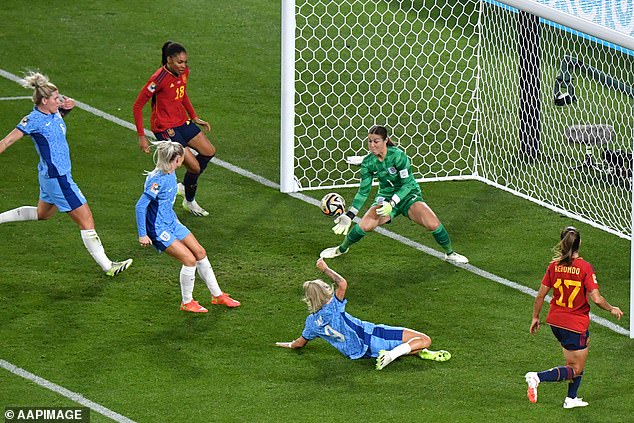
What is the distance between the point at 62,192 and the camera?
12242mm

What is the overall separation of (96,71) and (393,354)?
32.6 ft

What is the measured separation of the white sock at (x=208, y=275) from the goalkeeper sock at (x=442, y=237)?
2.29 m

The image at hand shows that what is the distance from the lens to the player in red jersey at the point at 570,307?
9.84m

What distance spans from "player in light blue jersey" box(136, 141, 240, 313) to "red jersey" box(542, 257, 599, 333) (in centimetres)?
320

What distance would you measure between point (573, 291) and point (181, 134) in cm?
532

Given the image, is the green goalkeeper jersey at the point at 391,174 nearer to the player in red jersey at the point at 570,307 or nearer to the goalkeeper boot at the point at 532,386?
the player in red jersey at the point at 570,307

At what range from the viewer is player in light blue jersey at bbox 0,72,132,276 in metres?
11.9

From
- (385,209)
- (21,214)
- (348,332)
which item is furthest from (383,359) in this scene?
(21,214)

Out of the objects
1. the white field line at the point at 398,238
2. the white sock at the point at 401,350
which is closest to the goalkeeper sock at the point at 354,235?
the white field line at the point at 398,238

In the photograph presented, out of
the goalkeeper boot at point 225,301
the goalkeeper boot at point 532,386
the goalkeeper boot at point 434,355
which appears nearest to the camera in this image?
the goalkeeper boot at point 532,386

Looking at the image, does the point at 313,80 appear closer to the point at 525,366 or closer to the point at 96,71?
the point at 96,71

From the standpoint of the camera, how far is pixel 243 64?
65.3ft

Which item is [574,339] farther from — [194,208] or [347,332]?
[194,208]

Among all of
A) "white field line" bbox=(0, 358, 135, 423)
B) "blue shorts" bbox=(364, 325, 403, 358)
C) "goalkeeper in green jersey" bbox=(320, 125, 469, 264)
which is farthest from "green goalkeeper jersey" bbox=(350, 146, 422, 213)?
"white field line" bbox=(0, 358, 135, 423)
